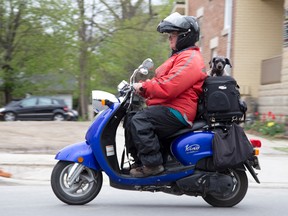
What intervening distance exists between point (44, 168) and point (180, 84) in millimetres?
4114

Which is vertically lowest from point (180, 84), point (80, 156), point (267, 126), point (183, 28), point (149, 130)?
point (267, 126)

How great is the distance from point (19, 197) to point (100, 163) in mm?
1399

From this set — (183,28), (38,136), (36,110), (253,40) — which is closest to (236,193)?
(183,28)

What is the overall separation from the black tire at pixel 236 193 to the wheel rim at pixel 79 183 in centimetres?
133

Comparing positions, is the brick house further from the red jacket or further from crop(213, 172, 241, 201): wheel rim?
the red jacket

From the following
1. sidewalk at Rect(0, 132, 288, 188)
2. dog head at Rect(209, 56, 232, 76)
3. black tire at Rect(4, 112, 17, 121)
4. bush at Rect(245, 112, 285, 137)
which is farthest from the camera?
black tire at Rect(4, 112, 17, 121)

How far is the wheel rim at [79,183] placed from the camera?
545 centimetres

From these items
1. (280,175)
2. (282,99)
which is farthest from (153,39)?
(280,175)

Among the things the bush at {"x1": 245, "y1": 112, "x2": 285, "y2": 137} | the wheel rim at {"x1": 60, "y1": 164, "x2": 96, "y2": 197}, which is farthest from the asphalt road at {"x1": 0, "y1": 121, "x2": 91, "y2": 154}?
the wheel rim at {"x1": 60, "y1": 164, "x2": 96, "y2": 197}

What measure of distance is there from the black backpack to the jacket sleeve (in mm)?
178

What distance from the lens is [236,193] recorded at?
555 cm

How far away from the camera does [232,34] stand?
1648 cm

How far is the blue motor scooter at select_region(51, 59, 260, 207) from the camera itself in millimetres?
5352

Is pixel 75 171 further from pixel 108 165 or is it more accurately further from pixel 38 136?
pixel 38 136
